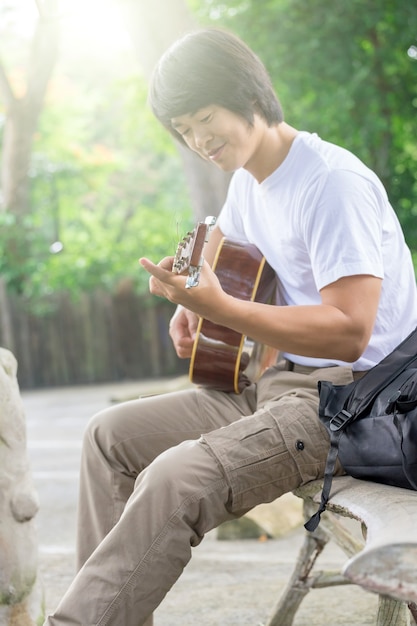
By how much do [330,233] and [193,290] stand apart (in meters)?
0.37

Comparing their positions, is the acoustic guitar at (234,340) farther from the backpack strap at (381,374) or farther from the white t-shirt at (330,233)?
the backpack strap at (381,374)

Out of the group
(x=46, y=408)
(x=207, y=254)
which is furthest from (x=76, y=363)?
(x=207, y=254)

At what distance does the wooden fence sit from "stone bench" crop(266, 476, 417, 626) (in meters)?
12.1

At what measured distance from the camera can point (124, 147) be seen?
25.5 metres

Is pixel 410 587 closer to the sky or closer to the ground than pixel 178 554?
closer to the sky

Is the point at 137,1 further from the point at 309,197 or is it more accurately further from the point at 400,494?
the point at 400,494

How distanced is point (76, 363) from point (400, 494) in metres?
13.8

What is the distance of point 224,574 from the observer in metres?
4.00

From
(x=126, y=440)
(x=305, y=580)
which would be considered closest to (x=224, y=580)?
(x=305, y=580)

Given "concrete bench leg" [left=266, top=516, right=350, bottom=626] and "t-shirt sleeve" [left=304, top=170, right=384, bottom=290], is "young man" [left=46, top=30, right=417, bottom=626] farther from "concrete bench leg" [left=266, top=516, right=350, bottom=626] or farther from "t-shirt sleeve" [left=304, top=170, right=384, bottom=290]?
"concrete bench leg" [left=266, top=516, right=350, bottom=626]

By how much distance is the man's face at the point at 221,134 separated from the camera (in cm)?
255

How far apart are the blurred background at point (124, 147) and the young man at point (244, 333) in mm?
330

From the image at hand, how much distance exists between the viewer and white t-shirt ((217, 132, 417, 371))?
2.36 m

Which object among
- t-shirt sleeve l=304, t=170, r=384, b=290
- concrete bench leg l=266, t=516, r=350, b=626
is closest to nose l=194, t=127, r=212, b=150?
t-shirt sleeve l=304, t=170, r=384, b=290
